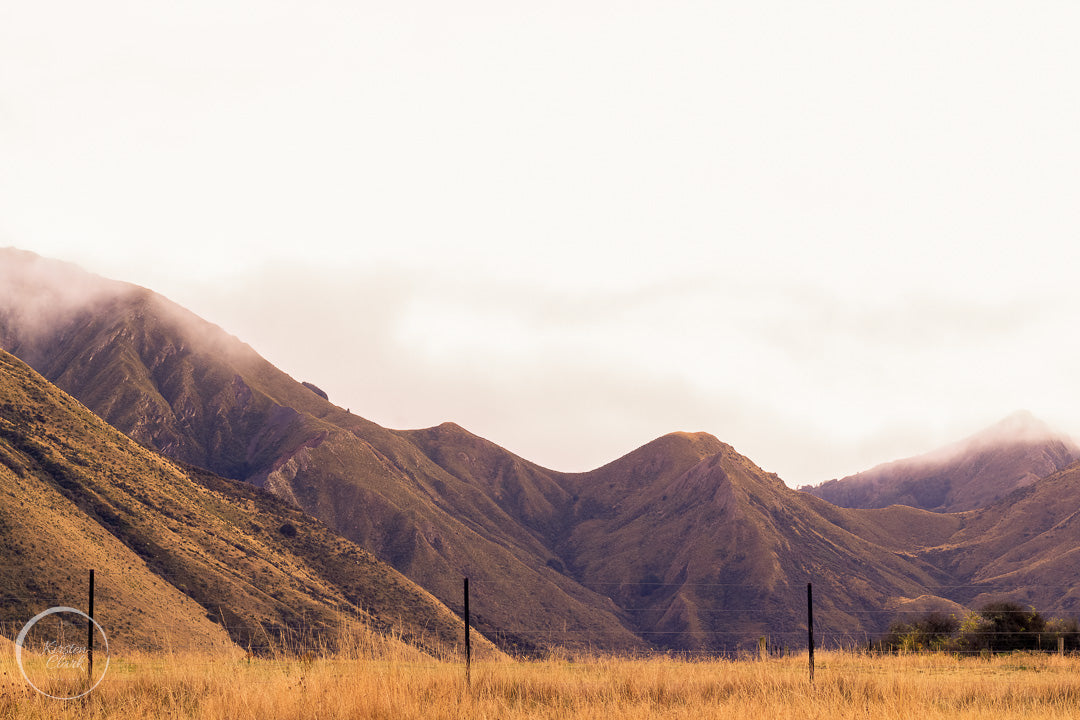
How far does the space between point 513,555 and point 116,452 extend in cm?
7390

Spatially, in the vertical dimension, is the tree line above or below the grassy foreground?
below

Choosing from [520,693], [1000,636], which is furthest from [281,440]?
[520,693]

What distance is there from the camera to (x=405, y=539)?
132m

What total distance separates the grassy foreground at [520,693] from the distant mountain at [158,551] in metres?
31.6

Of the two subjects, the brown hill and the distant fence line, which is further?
the brown hill

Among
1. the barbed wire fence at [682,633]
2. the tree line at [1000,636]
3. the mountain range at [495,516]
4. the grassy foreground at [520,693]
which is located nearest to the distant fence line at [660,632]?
the barbed wire fence at [682,633]

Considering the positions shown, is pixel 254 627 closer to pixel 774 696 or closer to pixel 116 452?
pixel 116 452

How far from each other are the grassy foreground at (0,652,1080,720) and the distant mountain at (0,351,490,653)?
3164cm

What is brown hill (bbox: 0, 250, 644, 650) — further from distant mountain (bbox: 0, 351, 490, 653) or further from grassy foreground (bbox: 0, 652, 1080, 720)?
grassy foreground (bbox: 0, 652, 1080, 720)

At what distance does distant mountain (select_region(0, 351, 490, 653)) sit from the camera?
191 ft

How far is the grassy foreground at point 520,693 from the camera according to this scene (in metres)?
12.0

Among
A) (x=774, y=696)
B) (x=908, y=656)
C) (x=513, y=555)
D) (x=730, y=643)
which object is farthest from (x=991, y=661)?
(x=513, y=555)

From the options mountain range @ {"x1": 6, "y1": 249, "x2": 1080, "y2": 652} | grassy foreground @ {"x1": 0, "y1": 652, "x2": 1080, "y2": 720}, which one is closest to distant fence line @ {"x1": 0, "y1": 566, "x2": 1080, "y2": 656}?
mountain range @ {"x1": 6, "y1": 249, "x2": 1080, "y2": 652}

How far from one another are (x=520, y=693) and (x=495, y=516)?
163m
